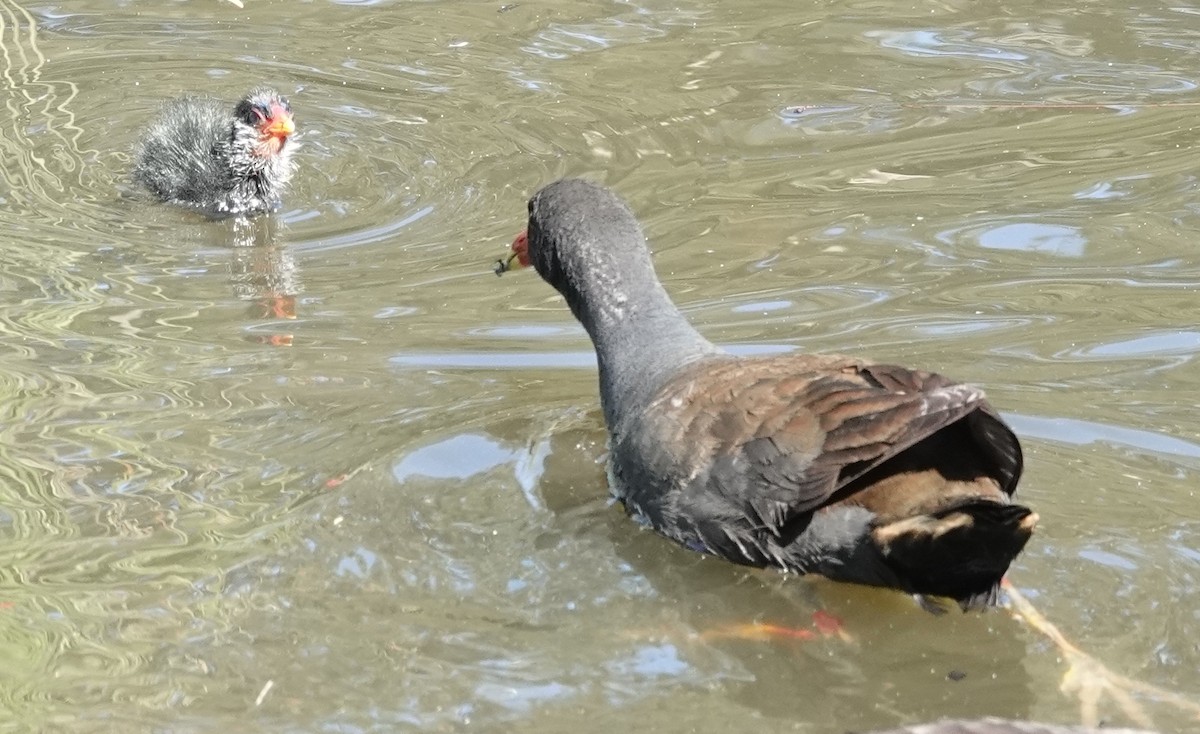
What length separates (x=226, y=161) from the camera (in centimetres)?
767

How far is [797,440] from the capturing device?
423 cm

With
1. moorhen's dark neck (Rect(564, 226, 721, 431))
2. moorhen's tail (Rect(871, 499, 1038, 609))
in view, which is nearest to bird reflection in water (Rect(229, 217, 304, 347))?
moorhen's dark neck (Rect(564, 226, 721, 431))

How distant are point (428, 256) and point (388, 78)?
6.92ft

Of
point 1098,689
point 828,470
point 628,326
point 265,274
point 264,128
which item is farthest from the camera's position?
point 264,128

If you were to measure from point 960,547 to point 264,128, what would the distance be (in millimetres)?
4579

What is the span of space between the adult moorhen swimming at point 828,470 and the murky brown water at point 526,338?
0.15 metres

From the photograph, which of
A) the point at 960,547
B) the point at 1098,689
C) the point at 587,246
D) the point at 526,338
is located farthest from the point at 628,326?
the point at 1098,689

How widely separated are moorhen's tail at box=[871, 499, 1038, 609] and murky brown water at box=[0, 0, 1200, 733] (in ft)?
0.54

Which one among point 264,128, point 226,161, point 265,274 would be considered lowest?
point 265,274

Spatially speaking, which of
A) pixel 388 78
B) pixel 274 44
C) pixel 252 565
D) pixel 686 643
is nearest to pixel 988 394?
pixel 686 643

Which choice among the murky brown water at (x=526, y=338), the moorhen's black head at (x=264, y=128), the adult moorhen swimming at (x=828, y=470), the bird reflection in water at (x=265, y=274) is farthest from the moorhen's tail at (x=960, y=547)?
the moorhen's black head at (x=264, y=128)

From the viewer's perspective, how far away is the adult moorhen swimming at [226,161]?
7625 mm

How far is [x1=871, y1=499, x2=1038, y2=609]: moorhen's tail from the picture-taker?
384 centimetres

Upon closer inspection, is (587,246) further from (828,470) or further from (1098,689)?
(1098,689)
